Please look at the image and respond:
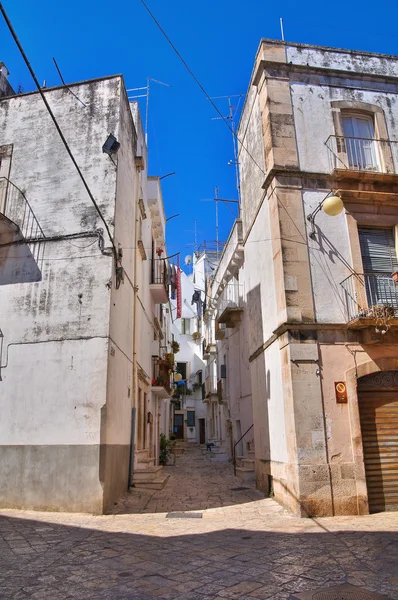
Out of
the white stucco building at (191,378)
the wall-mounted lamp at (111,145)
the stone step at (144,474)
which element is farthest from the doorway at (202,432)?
the wall-mounted lamp at (111,145)

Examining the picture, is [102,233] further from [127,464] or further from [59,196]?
[127,464]

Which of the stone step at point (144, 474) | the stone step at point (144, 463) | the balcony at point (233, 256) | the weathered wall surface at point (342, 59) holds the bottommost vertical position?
the stone step at point (144, 474)

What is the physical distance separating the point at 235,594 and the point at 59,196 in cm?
948

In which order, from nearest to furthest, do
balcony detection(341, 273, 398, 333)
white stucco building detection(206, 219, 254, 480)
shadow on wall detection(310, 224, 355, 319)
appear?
balcony detection(341, 273, 398, 333), shadow on wall detection(310, 224, 355, 319), white stucco building detection(206, 219, 254, 480)

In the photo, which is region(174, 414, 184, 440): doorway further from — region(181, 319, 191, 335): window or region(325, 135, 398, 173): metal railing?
region(325, 135, 398, 173): metal railing

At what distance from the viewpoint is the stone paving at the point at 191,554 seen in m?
4.65

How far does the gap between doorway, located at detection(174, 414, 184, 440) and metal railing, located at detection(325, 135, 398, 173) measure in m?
32.9

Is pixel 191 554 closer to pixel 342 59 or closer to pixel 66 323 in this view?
pixel 66 323

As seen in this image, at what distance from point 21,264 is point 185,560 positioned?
776 centimetres

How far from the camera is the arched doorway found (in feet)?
30.3

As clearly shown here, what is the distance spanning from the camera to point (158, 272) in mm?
19219

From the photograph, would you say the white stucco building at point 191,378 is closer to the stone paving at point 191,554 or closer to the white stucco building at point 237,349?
the white stucco building at point 237,349

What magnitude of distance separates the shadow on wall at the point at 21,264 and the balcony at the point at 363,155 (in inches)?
290

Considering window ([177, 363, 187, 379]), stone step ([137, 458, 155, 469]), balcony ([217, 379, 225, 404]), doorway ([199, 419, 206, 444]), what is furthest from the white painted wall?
window ([177, 363, 187, 379])
